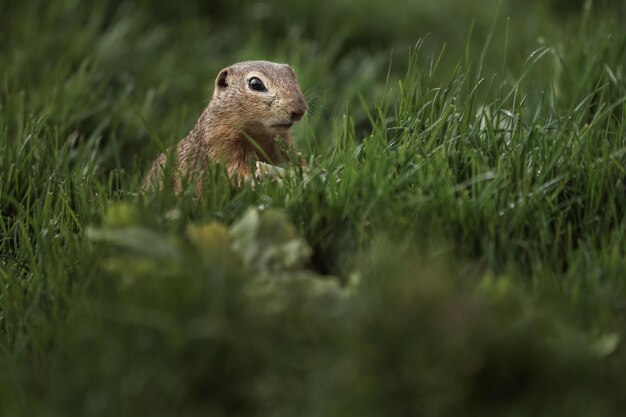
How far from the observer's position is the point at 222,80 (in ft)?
16.7

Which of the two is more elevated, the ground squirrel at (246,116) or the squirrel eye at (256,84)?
the squirrel eye at (256,84)

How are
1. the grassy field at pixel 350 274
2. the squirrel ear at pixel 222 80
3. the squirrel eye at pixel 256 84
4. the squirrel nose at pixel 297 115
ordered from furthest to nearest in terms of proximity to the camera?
the squirrel ear at pixel 222 80 < the squirrel eye at pixel 256 84 < the squirrel nose at pixel 297 115 < the grassy field at pixel 350 274

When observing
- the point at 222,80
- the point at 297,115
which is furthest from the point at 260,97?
the point at 222,80

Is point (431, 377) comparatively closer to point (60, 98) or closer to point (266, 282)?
point (266, 282)

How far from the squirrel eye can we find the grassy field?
401 millimetres

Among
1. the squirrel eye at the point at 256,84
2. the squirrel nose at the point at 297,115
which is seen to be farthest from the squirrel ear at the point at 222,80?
the squirrel nose at the point at 297,115

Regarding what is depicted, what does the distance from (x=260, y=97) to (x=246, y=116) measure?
4.9 inches

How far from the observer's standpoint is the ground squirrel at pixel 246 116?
471 centimetres

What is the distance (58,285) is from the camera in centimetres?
319

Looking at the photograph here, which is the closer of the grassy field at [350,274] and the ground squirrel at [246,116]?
the grassy field at [350,274]

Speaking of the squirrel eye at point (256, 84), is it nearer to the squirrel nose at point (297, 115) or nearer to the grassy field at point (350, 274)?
the squirrel nose at point (297, 115)

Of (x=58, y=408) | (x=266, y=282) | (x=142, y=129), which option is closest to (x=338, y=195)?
(x=266, y=282)

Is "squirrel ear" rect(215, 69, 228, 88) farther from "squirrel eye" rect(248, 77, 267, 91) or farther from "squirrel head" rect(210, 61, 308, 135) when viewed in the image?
"squirrel eye" rect(248, 77, 267, 91)

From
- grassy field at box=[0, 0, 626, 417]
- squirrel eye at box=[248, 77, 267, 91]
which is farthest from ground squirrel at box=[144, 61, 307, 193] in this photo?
grassy field at box=[0, 0, 626, 417]
